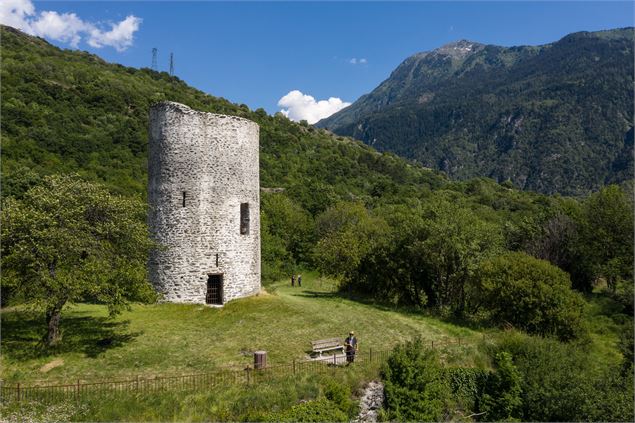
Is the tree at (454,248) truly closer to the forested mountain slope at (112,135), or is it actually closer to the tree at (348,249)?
the tree at (348,249)

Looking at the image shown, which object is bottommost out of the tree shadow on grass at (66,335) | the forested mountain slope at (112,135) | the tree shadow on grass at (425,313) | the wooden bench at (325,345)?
the tree shadow on grass at (425,313)

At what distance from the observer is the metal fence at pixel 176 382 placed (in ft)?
40.7

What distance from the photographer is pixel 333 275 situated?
3142 cm

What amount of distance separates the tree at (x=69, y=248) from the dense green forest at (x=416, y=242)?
0.33 metres

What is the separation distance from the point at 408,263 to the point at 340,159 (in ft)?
197

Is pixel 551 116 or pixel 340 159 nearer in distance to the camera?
pixel 340 159

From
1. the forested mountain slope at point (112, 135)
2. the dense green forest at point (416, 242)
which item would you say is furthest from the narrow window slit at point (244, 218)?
the forested mountain slope at point (112, 135)

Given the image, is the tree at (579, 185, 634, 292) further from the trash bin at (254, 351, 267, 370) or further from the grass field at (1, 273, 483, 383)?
the trash bin at (254, 351, 267, 370)

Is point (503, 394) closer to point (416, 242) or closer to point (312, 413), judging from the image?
point (312, 413)

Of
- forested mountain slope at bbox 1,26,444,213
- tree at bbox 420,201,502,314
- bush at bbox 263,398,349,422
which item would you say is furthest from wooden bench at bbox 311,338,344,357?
forested mountain slope at bbox 1,26,444,213

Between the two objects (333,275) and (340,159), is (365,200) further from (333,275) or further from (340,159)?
(333,275)

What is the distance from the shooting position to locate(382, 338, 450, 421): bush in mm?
14195

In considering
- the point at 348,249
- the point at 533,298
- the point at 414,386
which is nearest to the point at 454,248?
the point at 533,298

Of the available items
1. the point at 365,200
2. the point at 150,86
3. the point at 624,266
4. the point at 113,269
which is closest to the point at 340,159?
the point at 365,200
